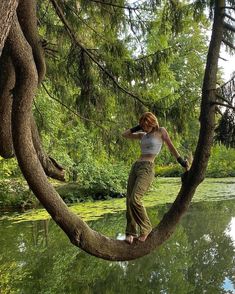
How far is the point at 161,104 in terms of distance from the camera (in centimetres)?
493

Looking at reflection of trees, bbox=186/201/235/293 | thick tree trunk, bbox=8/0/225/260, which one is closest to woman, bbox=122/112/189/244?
thick tree trunk, bbox=8/0/225/260

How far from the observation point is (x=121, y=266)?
294 inches

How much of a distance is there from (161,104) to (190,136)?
50cm

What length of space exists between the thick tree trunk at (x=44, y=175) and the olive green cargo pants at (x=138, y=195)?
0.11 meters

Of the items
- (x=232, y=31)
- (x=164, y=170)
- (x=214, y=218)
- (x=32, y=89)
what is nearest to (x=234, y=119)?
(x=232, y=31)

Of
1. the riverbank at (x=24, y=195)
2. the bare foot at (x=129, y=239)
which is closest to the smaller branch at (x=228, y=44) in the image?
the bare foot at (x=129, y=239)

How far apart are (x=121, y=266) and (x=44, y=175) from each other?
4795 millimetres

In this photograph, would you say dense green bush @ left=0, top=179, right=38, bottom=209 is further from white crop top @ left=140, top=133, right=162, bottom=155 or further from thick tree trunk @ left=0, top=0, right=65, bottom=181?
white crop top @ left=140, top=133, right=162, bottom=155

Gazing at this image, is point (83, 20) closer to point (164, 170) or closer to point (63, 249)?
point (63, 249)

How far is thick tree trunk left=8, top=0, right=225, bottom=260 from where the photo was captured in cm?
299

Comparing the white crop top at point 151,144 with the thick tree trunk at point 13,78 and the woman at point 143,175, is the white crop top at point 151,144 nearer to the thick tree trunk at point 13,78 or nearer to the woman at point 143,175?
the woman at point 143,175

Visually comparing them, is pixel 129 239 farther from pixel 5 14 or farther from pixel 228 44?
pixel 5 14

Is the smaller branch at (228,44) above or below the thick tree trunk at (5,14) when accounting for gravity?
above

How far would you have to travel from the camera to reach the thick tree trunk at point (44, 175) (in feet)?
9.81
